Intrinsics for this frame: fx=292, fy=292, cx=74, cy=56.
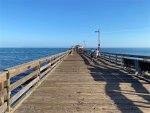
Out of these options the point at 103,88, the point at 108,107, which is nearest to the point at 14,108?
the point at 108,107

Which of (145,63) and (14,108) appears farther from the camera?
(145,63)

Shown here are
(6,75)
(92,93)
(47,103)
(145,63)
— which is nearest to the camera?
(6,75)

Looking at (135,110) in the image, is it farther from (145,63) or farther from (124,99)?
(145,63)

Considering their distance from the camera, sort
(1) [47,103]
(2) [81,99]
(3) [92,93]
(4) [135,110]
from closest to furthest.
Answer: (4) [135,110] → (1) [47,103] → (2) [81,99] → (3) [92,93]

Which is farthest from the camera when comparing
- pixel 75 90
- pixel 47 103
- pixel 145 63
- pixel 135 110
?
pixel 145 63

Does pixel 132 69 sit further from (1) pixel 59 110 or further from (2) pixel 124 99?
(1) pixel 59 110

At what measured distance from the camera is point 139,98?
8.27 m

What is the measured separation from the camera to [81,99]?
816 centimetres

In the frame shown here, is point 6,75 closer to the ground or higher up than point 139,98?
higher up

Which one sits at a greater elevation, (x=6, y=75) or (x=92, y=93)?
(x=6, y=75)

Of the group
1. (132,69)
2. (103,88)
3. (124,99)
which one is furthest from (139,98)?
(132,69)

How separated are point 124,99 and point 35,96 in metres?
2.58

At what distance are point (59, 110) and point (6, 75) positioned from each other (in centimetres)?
154

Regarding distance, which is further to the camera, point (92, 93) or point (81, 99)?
point (92, 93)
